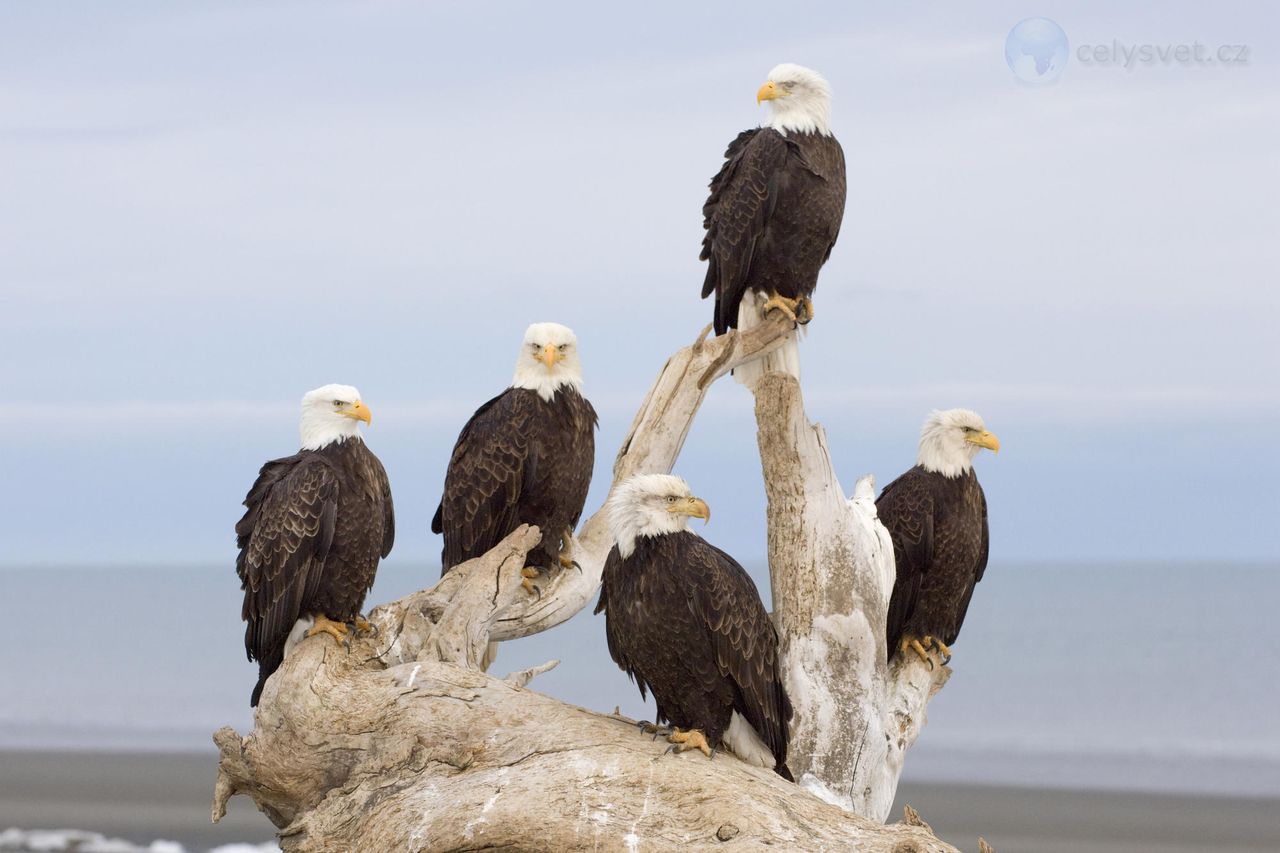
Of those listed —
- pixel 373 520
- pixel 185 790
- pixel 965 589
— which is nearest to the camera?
pixel 373 520

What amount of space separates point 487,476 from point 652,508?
5.58 ft

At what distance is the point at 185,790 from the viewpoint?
14.7 m

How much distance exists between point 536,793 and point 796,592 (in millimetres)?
2247

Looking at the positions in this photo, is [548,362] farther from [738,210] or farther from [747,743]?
[747,743]

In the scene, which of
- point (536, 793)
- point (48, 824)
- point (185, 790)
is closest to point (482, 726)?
point (536, 793)

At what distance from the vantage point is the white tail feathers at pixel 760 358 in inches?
304

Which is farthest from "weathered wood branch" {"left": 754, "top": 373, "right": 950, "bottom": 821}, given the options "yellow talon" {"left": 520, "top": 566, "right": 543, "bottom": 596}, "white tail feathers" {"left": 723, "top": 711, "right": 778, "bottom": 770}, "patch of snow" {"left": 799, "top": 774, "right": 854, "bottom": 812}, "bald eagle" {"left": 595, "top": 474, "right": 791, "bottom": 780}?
"yellow talon" {"left": 520, "top": 566, "right": 543, "bottom": 596}

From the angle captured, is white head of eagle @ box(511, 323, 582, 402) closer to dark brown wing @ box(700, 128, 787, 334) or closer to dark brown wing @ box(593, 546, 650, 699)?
dark brown wing @ box(700, 128, 787, 334)

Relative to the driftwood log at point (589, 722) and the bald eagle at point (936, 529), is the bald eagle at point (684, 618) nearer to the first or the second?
the driftwood log at point (589, 722)

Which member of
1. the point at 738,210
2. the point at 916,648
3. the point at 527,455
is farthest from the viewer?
the point at 916,648

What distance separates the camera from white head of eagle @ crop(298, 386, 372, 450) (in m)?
6.89

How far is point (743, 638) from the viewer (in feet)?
19.8

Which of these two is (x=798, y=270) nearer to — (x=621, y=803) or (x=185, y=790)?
(x=621, y=803)

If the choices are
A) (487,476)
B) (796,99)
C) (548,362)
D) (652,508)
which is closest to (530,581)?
(487,476)
